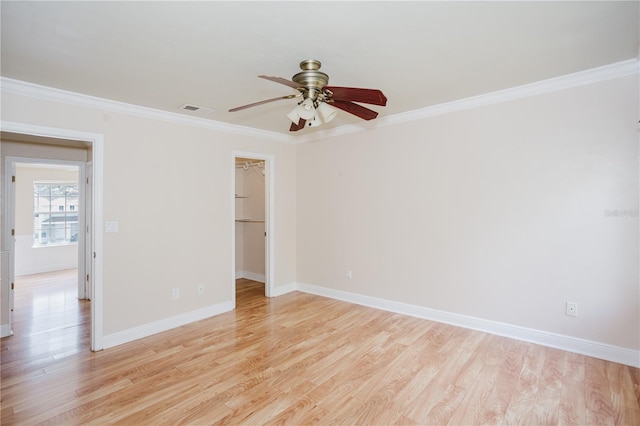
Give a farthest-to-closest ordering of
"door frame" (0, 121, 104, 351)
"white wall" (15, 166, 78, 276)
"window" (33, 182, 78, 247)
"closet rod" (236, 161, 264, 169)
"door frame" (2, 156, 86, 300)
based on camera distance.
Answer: "window" (33, 182, 78, 247) < "white wall" (15, 166, 78, 276) < "closet rod" (236, 161, 264, 169) < "door frame" (2, 156, 86, 300) < "door frame" (0, 121, 104, 351)

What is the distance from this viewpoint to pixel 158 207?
3721 millimetres

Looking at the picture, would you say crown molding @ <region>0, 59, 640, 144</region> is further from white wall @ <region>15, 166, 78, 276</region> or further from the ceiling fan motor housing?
white wall @ <region>15, 166, 78, 276</region>

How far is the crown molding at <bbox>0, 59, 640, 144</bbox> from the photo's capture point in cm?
275

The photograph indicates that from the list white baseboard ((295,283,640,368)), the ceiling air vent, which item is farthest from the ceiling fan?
white baseboard ((295,283,640,368))

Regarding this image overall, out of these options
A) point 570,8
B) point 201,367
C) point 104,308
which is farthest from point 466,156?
point 104,308

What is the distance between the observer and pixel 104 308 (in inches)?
130

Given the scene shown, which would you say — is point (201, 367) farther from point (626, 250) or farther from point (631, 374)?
point (626, 250)

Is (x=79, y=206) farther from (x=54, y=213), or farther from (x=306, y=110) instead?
(x=306, y=110)

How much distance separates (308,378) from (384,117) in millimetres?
3102

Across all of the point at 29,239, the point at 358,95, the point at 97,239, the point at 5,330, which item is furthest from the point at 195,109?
the point at 29,239

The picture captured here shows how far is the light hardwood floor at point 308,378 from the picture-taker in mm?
2203

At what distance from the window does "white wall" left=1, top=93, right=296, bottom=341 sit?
5.54 meters

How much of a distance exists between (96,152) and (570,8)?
3.94m

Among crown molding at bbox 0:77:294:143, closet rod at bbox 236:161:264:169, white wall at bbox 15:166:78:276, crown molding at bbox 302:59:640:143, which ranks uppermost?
crown molding at bbox 302:59:640:143
